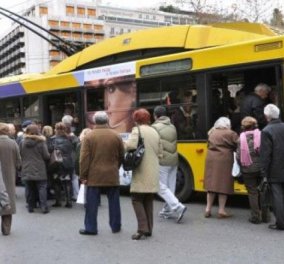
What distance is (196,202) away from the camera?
10234 millimetres

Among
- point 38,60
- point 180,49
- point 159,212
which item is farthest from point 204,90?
point 38,60

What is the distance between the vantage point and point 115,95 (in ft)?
36.7

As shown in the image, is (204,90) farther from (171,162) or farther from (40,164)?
(40,164)

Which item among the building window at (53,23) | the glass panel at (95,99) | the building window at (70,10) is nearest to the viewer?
the glass panel at (95,99)

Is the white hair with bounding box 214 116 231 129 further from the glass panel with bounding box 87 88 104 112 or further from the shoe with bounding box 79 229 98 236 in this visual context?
the glass panel with bounding box 87 88 104 112

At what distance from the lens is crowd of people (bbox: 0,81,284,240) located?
739 cm

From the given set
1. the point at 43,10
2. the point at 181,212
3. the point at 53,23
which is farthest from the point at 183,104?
the point at 43,10

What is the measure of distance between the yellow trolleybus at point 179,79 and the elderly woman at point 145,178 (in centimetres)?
221

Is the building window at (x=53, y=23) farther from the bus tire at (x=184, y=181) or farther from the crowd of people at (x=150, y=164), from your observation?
the crowd of people at (x=150, y=164)

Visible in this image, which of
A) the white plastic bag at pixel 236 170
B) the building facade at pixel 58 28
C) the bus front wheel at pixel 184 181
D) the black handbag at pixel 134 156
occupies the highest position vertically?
the building facade at pixel 58 28

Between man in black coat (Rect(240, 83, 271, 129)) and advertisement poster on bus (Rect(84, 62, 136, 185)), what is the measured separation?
2628 millimetres

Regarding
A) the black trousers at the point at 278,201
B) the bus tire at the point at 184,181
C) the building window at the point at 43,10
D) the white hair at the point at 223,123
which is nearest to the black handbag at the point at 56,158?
the bus tire at the point at 184,181

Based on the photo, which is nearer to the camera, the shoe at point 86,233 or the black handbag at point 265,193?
the shoe at point 86,233

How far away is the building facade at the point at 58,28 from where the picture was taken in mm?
128625
